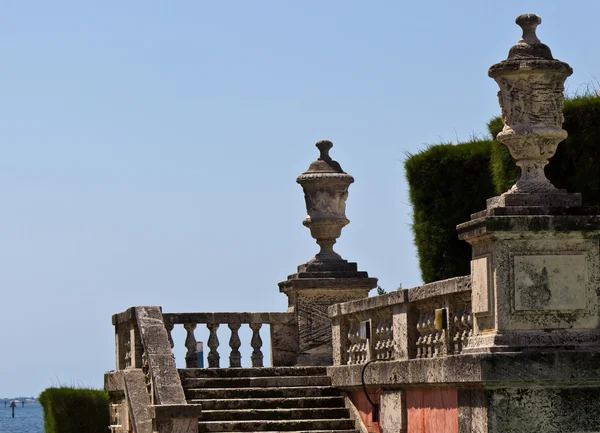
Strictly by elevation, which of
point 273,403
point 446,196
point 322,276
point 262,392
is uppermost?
point 446,196

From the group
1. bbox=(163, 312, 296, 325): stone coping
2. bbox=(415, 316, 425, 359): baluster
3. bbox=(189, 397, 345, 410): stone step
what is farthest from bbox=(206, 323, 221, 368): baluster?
bbox=(415, 316, 425, 359): baluster

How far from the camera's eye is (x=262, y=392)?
17.2 m

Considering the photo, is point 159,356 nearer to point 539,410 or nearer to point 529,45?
point 539,410

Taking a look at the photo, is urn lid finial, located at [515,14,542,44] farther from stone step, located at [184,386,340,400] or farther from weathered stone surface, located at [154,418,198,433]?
stone step, located at [184,386,340,400]

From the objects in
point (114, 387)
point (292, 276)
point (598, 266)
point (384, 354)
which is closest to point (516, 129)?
point (598, 266)

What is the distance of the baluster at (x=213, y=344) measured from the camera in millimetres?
19017

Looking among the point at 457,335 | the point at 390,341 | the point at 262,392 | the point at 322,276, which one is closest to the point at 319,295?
the point at 322,276

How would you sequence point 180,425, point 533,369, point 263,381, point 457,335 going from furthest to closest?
point 263,381
point 180,425
point 457,335
point 533,369

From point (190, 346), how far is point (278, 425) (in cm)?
324

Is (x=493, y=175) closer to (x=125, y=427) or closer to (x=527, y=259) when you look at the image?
(x=125, y=427)

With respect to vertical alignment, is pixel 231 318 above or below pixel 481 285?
above

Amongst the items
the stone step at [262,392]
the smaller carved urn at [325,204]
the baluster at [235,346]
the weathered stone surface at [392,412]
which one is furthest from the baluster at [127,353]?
the weathered stone surface at [392,412]

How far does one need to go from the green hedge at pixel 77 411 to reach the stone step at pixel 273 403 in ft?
44.0

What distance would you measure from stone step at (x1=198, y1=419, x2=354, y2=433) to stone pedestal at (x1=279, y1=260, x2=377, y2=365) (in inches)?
104
